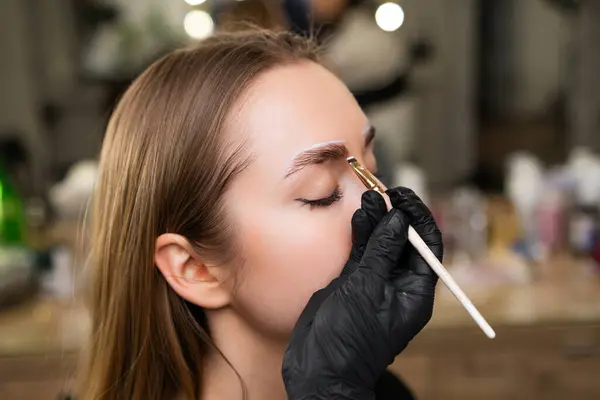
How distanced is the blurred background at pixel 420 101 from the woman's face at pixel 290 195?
91cm

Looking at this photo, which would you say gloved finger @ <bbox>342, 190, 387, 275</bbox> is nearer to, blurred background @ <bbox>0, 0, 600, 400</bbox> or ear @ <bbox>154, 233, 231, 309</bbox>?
ear @ <bbox>154, 233, 231, 309</bbox>

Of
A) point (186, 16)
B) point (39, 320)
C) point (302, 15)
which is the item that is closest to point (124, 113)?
point (39, 320)

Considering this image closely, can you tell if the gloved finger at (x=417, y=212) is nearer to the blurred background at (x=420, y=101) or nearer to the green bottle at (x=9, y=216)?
the blurred background at (x=420, y=101)

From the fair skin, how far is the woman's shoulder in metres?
0.23

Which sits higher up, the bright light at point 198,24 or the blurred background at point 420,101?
the bright light at point 198,24

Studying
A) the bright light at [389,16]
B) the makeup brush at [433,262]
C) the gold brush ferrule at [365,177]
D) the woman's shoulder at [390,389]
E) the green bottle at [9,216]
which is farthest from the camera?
the bright light at [389,16]

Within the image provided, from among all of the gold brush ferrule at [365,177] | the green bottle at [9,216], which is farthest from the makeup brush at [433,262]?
the green bottle at [9,216]

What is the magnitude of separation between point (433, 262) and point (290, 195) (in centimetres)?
17

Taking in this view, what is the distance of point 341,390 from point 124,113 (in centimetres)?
43

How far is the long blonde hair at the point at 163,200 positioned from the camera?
0.68m

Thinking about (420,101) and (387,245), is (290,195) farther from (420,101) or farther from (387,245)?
(420,101)

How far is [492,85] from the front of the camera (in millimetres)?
1807

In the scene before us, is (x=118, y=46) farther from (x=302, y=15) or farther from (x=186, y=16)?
(x=302, y=15)

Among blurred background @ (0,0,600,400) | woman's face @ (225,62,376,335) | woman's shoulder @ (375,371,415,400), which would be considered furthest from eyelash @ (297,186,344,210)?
blurred background @ (0,0,600,400)
